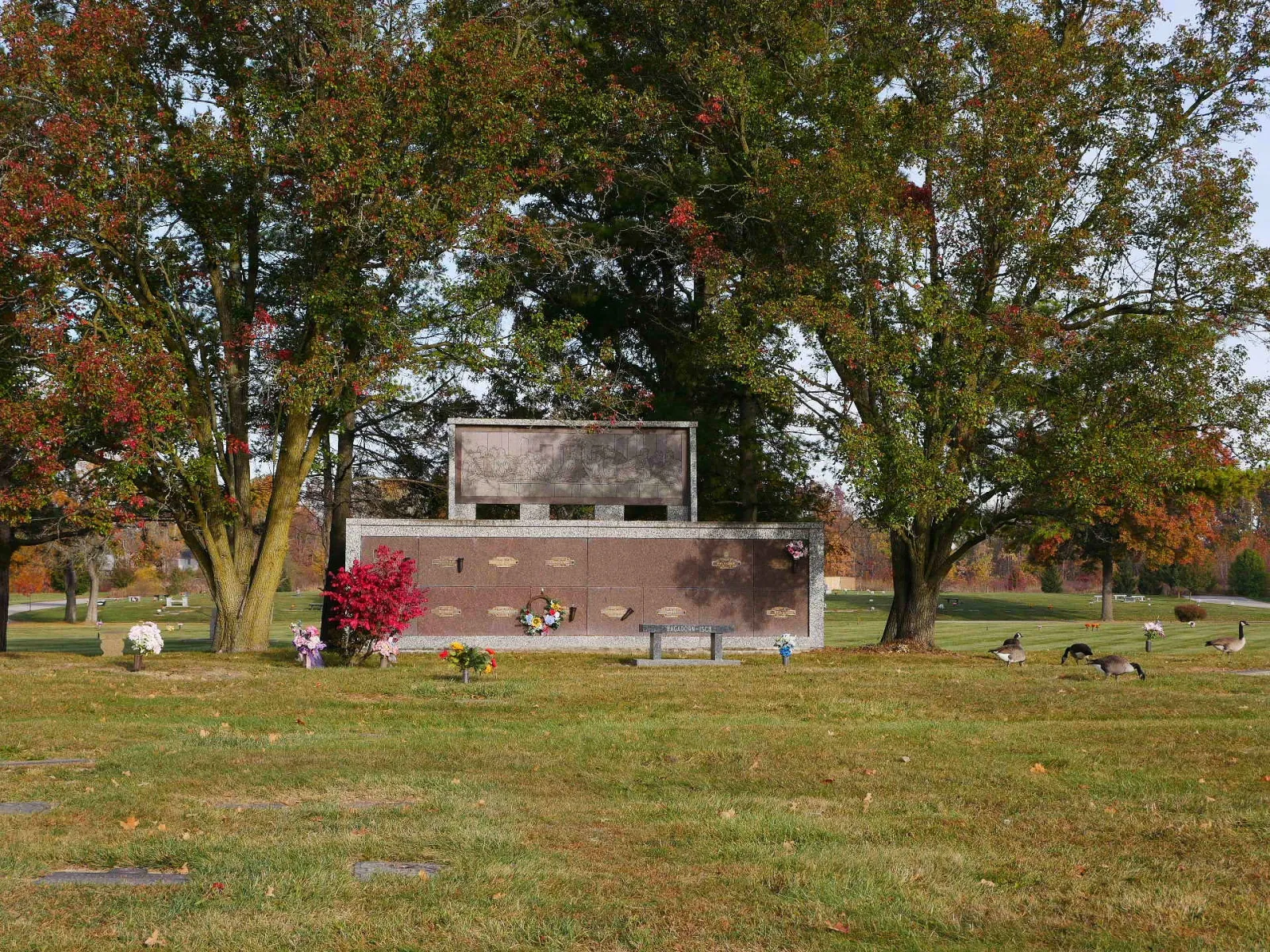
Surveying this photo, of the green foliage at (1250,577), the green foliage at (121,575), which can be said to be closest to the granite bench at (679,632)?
the green foliage at (121,575)

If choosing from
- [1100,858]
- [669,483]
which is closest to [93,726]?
[1100,858]

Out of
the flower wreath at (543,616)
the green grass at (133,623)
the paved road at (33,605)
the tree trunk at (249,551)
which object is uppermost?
the tree trunk at (249,551)

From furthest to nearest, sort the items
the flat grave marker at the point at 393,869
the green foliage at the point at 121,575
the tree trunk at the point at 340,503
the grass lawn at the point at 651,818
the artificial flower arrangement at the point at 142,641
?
the green foliage at the point at 121,575
the tree trunk at the point at 340,503
the artificial flower arrangement at the point at 142,641
the flat grave marker at the point at 393,869
the grass lawn at the point at 651,818

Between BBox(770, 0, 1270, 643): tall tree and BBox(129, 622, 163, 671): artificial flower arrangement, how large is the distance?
1280cm

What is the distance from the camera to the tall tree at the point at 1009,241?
23531 mm

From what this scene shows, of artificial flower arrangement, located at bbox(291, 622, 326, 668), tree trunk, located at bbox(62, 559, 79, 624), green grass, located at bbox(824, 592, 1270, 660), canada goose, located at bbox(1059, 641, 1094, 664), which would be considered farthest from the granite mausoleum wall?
tree trunk, located at bbox(62, 559, 79, 624)

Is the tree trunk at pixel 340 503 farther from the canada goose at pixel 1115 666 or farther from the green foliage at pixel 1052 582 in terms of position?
the green foliage at pixel 1052 582

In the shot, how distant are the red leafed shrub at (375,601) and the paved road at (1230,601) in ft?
A: 183

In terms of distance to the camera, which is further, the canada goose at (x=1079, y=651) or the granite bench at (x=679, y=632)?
the granite bench at (x=679, y=632)

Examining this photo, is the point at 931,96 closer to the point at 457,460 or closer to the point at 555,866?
the point at 457,460

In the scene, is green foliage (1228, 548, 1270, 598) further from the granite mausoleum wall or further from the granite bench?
the granite bench

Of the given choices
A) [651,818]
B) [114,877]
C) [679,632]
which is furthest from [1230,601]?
[114,877]

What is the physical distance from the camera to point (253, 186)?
79.5 ft

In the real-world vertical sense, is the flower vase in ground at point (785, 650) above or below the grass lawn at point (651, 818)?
above
